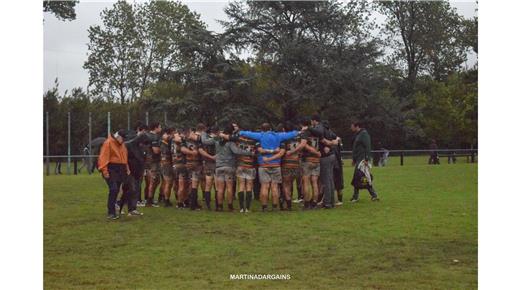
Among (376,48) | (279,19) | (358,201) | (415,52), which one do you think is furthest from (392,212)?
(279,19)

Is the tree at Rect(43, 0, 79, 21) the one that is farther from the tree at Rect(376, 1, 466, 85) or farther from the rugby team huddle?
the tree at Rect(376, 1, 466, 85)

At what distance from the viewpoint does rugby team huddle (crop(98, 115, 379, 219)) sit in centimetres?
1633

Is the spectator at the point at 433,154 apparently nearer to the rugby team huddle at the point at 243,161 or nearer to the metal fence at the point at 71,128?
the rugby team huddle at the point at 243,161

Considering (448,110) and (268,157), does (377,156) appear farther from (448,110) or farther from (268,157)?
(448,110)

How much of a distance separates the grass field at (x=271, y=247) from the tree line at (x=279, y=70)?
2.22 m

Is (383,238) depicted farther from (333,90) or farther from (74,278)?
(333,90)

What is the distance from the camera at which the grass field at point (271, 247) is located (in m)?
9.74

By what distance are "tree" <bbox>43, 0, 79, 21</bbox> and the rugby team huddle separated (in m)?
3.34

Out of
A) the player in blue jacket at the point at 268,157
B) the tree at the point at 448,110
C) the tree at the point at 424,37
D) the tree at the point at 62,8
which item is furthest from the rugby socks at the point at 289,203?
the tree at the point at 62,8

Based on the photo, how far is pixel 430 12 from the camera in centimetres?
1520

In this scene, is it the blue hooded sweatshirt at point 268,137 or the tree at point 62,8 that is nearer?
the tree at point 62,8

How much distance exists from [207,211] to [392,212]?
446 cm

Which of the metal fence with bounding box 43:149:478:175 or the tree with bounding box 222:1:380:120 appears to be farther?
the tree with bounding box 222:1:380:120

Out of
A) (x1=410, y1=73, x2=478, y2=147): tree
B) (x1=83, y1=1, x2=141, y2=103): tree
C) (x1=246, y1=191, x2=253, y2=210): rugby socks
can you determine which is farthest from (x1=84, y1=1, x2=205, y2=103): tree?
(x1=410, y1=73, x2=478, y2=147): tree
